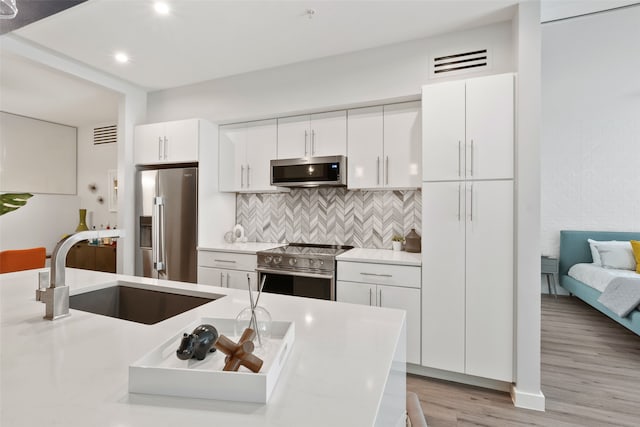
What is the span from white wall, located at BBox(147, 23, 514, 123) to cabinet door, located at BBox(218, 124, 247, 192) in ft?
0.49

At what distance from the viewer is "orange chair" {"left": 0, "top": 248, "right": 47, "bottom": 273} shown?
341 cm

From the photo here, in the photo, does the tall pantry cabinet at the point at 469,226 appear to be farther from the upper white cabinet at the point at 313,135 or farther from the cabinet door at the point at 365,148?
the upper white cabinet at the point at 313,135

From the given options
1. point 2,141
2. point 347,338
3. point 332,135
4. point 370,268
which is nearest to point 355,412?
point 347,338

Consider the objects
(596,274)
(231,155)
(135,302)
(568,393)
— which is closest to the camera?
(135,302)

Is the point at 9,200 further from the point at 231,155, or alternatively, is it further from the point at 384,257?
the point at 231,155

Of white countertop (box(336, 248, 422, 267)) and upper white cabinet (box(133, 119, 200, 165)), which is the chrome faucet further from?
upper white cabinet (box(133, 119, 200, 165))

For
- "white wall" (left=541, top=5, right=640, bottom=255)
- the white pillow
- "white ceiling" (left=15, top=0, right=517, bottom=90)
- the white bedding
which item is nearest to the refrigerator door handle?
"white ceiling" (left=15, top=0, right=517, bottom=90)

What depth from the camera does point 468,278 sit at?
229 cm

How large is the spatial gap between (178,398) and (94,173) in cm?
608

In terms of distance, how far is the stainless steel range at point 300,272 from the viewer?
2656 millimetres

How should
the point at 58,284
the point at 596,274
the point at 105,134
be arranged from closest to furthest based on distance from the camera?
the point at 58,284, the point at 596,274, the point at 105,134

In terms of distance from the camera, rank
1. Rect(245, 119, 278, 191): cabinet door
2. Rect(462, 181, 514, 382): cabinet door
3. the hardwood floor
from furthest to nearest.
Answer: Rect(245, 119, 278, 191): cabinet door < Rect(462, 181, 514, 382): cabinet door < the hardwood floor

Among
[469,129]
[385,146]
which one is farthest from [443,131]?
[385,146]

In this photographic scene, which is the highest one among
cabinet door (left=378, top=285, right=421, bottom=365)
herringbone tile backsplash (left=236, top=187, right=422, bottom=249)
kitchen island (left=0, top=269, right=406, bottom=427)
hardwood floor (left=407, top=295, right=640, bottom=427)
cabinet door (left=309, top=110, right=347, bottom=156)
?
cabinet door (left=309, top=110, right=347, bottom=156)
